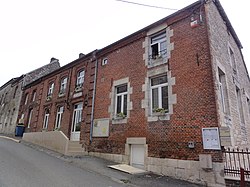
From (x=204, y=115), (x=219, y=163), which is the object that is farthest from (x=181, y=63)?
(x=219, y=163)

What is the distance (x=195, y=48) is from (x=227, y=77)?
2.35m

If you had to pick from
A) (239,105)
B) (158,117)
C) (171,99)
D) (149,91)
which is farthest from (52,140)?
(239,105)

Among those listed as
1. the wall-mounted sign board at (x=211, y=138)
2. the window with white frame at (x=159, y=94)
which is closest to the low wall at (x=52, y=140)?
the window with white frame at (x=159, y=94)

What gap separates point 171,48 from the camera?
8008 millimetres

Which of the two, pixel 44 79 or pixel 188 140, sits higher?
pixel 44 79

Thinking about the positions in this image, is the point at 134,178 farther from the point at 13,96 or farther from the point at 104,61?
the point at 13,96

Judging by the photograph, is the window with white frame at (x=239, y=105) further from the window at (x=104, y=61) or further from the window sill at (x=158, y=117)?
the window at (x=104, y=61)

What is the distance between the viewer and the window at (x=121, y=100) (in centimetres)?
938

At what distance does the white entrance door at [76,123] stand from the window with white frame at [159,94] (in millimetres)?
5836

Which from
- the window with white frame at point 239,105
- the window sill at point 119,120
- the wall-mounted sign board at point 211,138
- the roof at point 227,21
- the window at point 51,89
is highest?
the roof at point 227,21

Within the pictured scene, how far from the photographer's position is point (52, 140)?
11031 mm

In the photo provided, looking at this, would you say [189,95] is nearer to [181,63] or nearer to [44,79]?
[181,63]

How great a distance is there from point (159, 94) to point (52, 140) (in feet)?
23.6

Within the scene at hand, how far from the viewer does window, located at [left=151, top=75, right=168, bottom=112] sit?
783 centimetres
